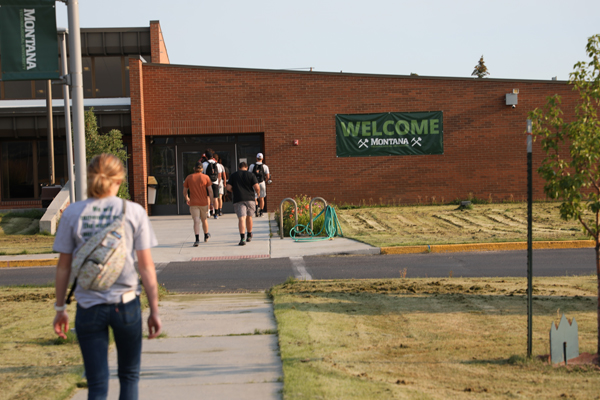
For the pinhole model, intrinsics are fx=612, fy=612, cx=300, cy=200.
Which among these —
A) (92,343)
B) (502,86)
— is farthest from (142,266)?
(502,86)

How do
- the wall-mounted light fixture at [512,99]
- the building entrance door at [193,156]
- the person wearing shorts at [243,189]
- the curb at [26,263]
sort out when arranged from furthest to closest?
the building entrance door at [193,156] → the wall-mounted light fixture at [512,99] → the person wearing shorts at [243,189] → the curb at [26,263]

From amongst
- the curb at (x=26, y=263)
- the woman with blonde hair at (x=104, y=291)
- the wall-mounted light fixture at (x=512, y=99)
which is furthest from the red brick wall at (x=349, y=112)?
the woman with blonde hair at (x=104, y=291)

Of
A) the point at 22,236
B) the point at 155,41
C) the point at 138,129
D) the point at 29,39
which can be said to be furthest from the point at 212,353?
the point at 155,41

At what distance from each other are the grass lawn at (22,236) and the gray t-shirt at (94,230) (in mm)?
11578

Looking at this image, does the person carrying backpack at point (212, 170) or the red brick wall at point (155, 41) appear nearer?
the person carrying backpack at point (212, 170)

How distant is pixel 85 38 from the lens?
25.5 m

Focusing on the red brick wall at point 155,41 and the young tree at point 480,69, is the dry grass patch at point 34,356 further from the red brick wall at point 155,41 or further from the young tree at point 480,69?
the young tree at point 480,69

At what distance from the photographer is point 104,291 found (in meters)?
3.48

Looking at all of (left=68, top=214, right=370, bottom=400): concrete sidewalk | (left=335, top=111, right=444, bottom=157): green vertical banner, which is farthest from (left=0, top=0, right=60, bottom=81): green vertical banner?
(left=335, top=111, right=444, bottom=157): green vertical banner

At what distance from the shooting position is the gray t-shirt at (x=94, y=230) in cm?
348

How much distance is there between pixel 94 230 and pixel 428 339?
3543mm

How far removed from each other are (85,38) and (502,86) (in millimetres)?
16900

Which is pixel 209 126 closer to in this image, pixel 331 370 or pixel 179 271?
pixel 179 271

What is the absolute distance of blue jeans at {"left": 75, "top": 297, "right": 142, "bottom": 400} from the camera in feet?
11.4
